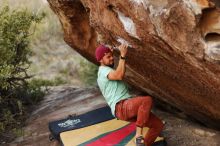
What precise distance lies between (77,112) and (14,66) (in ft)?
5.25

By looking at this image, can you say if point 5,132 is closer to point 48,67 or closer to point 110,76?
point 110,76

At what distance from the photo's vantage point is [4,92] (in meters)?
9.88

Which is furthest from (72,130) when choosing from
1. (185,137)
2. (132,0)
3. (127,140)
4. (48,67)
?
(48,67)

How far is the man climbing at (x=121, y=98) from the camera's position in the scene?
20.8 feet

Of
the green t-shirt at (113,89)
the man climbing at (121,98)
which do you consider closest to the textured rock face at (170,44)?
the man climbing at (121,98)

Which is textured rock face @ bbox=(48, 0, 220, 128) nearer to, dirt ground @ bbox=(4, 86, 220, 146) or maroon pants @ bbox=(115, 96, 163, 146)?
dirt ground @ bbox=(4, 86, 220, 146)

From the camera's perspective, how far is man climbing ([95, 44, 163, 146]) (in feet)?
20.8

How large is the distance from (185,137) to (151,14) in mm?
2708

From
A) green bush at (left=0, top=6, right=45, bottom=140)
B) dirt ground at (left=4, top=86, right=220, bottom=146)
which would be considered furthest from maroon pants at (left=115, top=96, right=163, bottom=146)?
green bush at (left=0, top=6, right=45, bottom=140)

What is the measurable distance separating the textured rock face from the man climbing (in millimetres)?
387

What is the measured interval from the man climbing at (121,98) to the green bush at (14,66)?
2.73 meters

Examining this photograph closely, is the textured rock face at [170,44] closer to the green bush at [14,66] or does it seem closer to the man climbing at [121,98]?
the man climbing at [121,98]

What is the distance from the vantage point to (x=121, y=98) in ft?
21.7

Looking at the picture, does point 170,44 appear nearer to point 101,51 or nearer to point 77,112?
point 101,51
